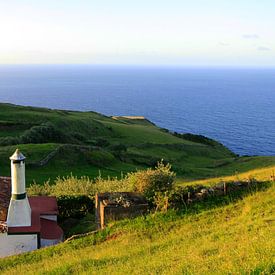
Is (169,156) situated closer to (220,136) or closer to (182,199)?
(182,199)

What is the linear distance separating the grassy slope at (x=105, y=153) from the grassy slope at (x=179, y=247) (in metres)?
23.8

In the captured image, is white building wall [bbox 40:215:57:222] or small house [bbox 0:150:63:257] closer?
small house [bbox 0:150:63:257]

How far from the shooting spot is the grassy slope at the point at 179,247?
28.8 ft

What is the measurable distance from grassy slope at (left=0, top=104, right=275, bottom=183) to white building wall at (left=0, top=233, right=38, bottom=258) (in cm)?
1896

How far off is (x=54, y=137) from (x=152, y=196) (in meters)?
45.3

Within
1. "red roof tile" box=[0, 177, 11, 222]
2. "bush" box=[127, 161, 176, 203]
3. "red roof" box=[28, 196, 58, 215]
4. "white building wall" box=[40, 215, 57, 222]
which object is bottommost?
"white building wall" box=[40, 215, 57, 222]

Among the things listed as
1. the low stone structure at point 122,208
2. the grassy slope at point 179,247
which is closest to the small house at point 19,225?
the grassy slope at point 179,247

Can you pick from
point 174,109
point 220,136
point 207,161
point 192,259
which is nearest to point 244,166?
point 207,161

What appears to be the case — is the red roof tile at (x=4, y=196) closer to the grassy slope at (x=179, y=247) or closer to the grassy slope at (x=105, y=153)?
the grassy slope at (x=179, y=247)

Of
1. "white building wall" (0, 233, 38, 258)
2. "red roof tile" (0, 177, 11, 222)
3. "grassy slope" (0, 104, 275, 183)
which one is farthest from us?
"grassy slope" (0, 104, 275, 183)

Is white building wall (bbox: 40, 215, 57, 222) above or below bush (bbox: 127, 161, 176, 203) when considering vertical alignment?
below

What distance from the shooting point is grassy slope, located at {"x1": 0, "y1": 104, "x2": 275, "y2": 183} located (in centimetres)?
4406

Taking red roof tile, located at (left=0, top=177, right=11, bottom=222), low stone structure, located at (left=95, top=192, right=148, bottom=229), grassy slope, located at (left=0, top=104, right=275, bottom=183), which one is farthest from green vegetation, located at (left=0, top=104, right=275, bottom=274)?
grassy slope, located at (left=0, top=104, right=275, bottom=183)

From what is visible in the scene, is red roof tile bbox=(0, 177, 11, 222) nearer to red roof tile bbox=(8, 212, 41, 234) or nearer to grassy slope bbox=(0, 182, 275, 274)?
red roof tile bbox=(8, 212, 41, 234)
